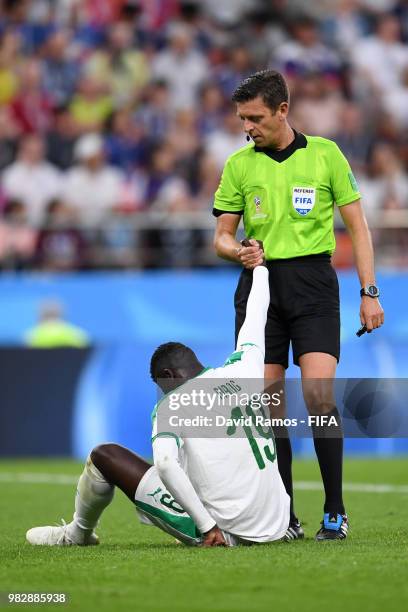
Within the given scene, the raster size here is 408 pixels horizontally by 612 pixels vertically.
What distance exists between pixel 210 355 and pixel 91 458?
25.3 feet

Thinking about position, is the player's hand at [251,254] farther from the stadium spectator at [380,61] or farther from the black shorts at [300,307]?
the stadium spectator at [380,61]

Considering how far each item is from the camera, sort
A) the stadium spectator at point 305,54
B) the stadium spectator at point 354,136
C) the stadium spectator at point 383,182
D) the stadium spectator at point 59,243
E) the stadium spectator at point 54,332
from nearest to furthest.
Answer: the stadium spectator at point 54,332, the stadium spectator at point 59,243, the stadium spectator at point 383,182, the stadium spectator at point 354,136, the stadium spectator at point 305,54

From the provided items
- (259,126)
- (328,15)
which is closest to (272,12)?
(328,15)

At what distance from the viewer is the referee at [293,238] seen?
6512 millimetres

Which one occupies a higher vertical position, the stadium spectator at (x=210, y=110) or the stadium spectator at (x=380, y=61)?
the stadium spectator at (x=380, y=61)

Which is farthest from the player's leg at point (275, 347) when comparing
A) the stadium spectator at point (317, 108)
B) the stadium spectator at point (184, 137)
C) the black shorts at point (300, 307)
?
the stadium spectator at point (317, 108)

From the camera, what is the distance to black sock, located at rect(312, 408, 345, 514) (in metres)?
6.40

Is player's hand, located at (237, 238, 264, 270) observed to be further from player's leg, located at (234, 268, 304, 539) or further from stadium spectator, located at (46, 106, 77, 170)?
stadium spectator, located at (46, 106, 77, 170)

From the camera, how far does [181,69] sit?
57.2 feet

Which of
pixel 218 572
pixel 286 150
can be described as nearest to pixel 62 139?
pixel 286 150

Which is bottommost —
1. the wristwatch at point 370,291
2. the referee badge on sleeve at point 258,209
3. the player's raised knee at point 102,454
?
the player's raised knee at point 102,454

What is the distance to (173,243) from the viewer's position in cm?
1473

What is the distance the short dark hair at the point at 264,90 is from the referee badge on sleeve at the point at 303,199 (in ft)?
1.41

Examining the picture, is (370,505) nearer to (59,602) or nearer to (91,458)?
Answer: (91,458)
